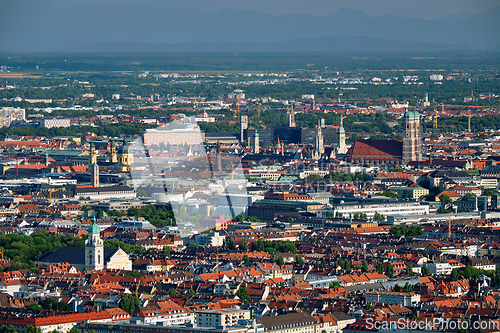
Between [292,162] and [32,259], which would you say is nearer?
[32,259]

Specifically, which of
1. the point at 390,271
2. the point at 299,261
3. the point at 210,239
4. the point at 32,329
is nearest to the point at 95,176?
the point at 210,239

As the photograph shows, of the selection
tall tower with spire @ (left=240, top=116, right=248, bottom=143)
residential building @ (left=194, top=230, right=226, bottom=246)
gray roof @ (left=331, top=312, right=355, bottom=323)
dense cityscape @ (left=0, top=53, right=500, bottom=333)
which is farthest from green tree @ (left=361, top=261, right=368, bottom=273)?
tall tower with spire @ (left=240, top=116, right=248, bottom=143)

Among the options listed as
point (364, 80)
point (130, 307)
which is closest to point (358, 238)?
point (130, 307)

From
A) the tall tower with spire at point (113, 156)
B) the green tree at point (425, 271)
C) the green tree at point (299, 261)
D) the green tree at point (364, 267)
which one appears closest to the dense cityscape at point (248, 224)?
the green tree at point (299, 261)

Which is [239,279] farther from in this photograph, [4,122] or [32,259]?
[4,122]

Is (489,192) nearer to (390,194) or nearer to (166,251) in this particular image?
(390,194)

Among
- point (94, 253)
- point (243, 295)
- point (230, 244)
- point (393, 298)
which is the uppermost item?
point (393, 298)
